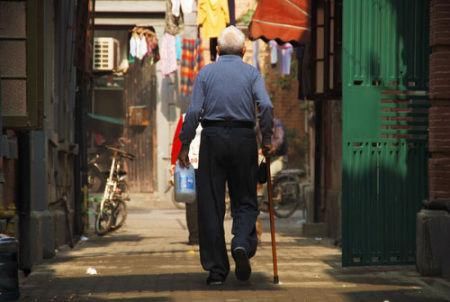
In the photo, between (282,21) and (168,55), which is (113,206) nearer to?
(282,21)

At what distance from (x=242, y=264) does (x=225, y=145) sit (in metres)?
1.00

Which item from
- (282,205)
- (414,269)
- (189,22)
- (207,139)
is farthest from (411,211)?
(189,22)

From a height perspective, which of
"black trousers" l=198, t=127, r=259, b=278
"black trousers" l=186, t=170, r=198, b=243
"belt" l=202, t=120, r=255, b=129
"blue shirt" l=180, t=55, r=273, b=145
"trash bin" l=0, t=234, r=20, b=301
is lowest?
"black trousers" l=186, t=170, r=198, b=243

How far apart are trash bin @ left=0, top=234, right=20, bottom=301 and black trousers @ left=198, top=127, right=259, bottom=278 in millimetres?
2029

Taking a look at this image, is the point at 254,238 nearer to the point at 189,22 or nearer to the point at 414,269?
the point at 414,269

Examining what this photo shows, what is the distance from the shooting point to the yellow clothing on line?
66.8 ft

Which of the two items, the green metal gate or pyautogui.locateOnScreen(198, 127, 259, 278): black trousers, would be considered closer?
pyautogui.locateOnScreen(198, 127, 259, 278): black trousers

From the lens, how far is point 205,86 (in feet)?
34.3

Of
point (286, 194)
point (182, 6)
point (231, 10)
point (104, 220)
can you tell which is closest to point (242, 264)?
point (104, 220)

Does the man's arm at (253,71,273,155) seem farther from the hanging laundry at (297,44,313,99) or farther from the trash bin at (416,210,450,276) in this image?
the hanging laundry at (297,44,313,99)

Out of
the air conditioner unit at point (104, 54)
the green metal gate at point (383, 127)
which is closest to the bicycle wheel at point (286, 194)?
the air conditioner unit at point (104, 54)

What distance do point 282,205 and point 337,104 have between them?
29.8ft

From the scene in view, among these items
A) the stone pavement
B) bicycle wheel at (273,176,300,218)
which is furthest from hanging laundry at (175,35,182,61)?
the stone pavement

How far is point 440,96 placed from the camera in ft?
35.8
